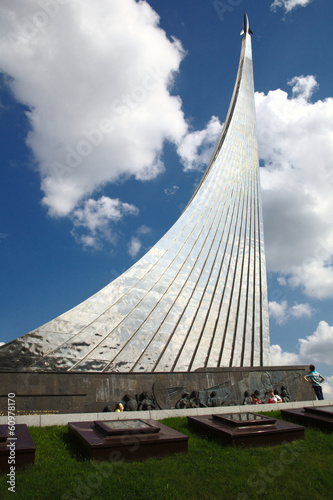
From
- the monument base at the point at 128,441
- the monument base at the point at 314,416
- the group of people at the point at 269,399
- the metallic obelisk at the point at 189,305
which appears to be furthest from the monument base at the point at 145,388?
the monument base at the point at 128,441


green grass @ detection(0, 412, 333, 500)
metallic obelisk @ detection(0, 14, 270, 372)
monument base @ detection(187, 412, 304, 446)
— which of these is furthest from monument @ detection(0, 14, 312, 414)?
green grass @ detection(0, 412, 333, 500)

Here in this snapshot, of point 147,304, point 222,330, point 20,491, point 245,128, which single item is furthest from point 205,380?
point 245,128

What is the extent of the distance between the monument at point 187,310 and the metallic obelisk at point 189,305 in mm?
26

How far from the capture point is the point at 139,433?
10.7ft

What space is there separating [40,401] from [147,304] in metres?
3.97

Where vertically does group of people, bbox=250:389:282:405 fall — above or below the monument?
below

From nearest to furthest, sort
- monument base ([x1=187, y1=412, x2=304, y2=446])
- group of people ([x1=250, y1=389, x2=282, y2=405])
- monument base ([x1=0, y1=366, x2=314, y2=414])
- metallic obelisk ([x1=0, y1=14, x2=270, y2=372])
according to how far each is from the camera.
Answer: monument base ([x1=187, y1=412, x2=304, y2=446]) → monument base ([x1=0, y1=366, x2=314, y2=414]) → group of people ([x1=250, y1=389, x2=282, y2=405]) → metallic obelisk ([x1=0, y1=14, x2=270, y2=372])

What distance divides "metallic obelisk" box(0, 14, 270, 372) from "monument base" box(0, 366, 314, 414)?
0.90 metres

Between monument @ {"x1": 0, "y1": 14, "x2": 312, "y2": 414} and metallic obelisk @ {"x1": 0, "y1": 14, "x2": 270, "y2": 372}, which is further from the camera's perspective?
metallic obelisk @ {"x1": 0, "y1": 14, "x2": 270, "y2": 372}

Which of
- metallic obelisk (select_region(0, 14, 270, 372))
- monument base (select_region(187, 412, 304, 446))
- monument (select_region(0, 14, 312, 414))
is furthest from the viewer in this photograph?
metallic obelisk (select_region(0, 14, 270, 372))

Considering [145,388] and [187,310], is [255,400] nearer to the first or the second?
[145,388]

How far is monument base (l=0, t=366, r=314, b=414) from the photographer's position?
20.0 ft

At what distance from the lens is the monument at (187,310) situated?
7555 mm

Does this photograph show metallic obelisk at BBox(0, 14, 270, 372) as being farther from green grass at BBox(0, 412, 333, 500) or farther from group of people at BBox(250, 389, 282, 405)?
green grass at BBox(0, 412, 333, 500)
